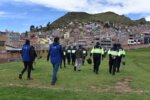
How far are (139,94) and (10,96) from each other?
210 inches

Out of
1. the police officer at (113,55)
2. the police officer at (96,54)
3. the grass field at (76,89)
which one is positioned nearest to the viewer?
the grass field at (76,89)

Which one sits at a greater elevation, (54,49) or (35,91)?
(54,49)

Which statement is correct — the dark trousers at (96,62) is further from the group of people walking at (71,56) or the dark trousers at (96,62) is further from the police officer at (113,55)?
the police officer at (113,55)

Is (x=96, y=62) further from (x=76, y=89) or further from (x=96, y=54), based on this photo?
(x=76, y=89)

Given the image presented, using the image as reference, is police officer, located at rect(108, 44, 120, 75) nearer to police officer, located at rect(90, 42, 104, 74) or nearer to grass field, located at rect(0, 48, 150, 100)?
police officer, located at rect(90, 42, 104, 74)

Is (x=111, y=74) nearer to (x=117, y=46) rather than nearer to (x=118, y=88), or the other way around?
(x=117, y=46)

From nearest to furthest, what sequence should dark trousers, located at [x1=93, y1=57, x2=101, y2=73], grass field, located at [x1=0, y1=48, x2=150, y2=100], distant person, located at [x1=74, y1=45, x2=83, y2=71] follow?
grass field, located at [x1=0, y1=48, x2=150, y2=100] < dark trousers, located at [x1=93, y1=57, x2=101, y2=73] < distant person, located at [x1=74, y1=45, x2=83, y2=71]

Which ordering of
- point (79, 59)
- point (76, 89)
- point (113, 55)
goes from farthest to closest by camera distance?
point (79, 59) → point (113, 55) → point (76, 89)

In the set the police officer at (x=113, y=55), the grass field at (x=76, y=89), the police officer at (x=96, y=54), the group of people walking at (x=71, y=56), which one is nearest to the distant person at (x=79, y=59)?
the group of people walking at (x=71, y=56)

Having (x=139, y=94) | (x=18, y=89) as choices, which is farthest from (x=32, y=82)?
(x=139, y=94)

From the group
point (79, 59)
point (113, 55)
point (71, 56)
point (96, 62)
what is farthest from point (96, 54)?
point (71, 56)

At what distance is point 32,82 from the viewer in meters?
21.8

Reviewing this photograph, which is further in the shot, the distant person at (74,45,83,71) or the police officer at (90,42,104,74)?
the distant person at (74,45,83,71)

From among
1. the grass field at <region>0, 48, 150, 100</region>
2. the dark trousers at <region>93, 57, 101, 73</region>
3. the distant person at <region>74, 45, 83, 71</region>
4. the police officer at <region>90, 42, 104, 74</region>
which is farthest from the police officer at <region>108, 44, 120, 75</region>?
the distant person at <region>74, 45, 83, 71</region>
